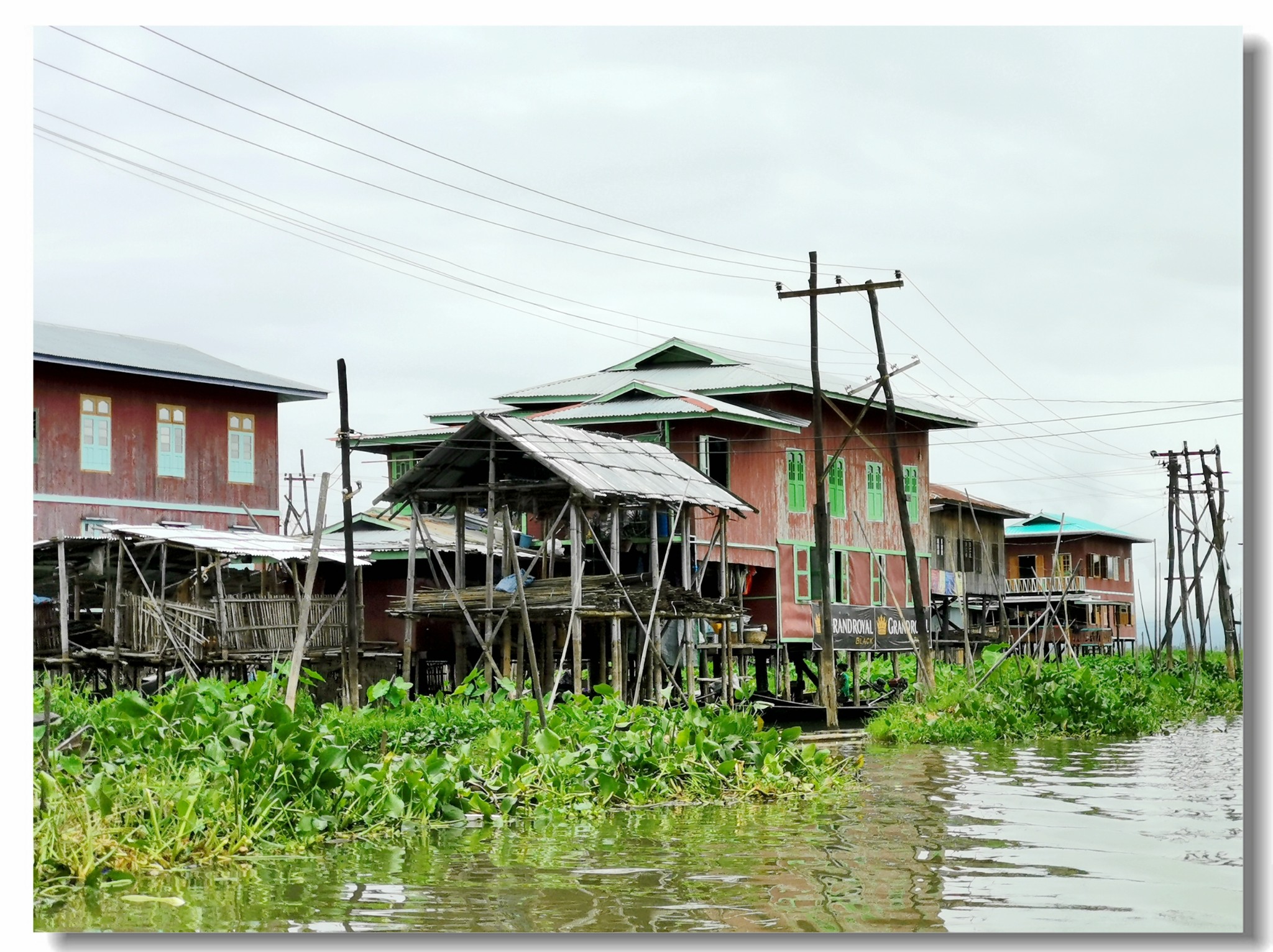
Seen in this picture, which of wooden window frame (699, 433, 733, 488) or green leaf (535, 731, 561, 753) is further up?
wooden window frame (699, 433, 733, 488)

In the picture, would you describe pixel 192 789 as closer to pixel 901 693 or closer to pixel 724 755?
pixel 724 755

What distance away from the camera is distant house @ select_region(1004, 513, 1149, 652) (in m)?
43.8

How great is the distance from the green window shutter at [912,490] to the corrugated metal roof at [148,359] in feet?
39.3

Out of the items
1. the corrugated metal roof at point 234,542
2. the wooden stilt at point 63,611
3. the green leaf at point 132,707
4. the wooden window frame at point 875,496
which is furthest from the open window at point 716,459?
the green leaf at point 132,707

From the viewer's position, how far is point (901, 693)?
2878cm

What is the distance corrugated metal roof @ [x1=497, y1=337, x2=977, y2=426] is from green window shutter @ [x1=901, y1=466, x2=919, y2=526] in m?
1.67

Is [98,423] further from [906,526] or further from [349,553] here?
[906,526]

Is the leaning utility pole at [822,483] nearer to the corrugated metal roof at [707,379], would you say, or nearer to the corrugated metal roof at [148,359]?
the corrugated metal roof at [707,379]

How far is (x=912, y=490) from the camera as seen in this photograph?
29672mm

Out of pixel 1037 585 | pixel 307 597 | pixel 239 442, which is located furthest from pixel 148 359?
pixel 1037 585

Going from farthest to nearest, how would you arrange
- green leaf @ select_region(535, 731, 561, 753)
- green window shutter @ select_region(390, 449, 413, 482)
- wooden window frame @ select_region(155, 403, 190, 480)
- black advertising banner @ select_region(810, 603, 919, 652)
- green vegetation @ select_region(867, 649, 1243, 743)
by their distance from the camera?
black advertising banner @ select_region(810, 603, 919, 652), green window shutter @ select_region(390, 449, 413, 482), wooden window frame @ select_region(155, 403, 190, 480), green vegetation @ select_region(867, 649, 1243, 743), green leaf @ select_region(535, 731, 561, 753)

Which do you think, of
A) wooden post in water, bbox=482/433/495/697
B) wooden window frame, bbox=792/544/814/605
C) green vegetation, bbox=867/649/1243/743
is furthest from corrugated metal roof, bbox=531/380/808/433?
green vegetation, bbox=867/649/1243/743

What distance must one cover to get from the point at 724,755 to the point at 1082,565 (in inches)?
1358

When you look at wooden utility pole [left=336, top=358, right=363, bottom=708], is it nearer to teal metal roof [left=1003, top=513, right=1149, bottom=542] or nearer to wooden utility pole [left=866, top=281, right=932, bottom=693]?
wooden utility pole [left=866, top=281, right=932, bottom=693]
